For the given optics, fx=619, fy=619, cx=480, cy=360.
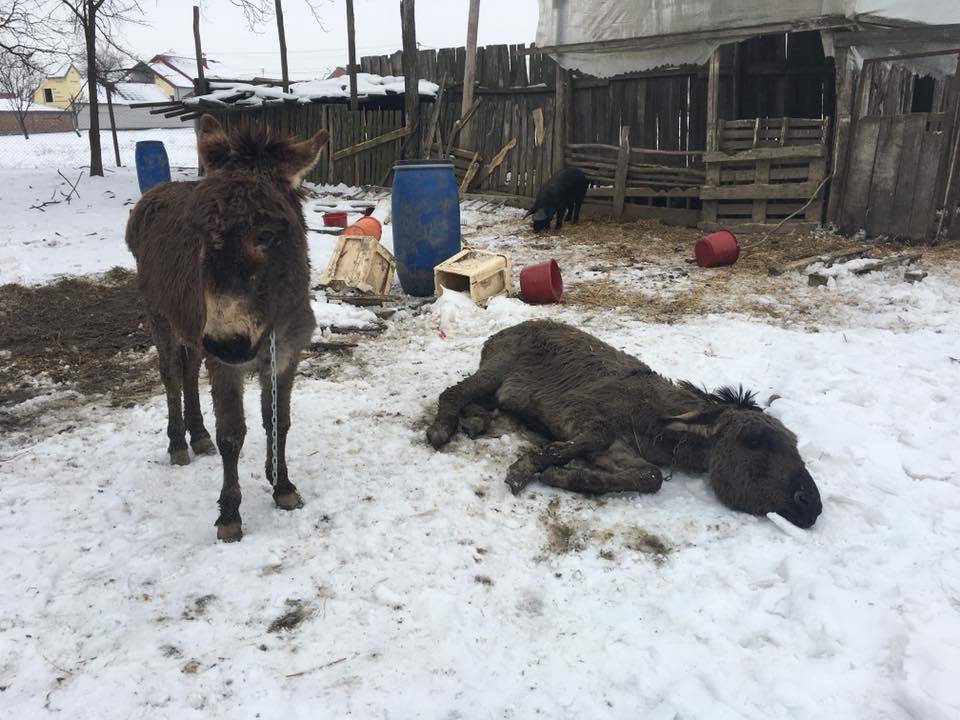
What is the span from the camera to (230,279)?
8.25 ft

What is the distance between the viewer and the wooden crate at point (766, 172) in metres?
9.39

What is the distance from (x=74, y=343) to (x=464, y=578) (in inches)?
197

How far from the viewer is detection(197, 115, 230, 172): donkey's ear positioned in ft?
9.34

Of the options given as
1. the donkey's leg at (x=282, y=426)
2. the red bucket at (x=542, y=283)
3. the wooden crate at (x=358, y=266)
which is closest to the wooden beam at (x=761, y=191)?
the red bucket at (x=542, y=283)

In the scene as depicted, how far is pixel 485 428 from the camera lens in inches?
167

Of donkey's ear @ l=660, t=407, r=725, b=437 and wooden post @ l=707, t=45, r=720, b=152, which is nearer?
donkey's ear @ l=660, t=407, r=725, b=437

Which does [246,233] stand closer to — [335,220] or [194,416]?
[194,416]

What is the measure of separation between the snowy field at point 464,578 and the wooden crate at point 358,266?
9.85 ft

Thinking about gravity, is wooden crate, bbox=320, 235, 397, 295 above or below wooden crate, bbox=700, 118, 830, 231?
below

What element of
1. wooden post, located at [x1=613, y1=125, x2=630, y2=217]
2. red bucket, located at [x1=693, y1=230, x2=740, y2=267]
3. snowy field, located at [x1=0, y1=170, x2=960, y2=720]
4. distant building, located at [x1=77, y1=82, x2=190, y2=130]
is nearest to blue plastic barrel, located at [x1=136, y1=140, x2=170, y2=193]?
wooden post, located at [x1=613, y1=125, x2=630, y2=217]

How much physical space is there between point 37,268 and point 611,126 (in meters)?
10.3

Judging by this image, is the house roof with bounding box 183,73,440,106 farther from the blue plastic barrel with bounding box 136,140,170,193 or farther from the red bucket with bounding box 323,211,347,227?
the red bucket with bounding box 323,211,347,227

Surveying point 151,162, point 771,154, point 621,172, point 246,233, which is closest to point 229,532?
point 246,233

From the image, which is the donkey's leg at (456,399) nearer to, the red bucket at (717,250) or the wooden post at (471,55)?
the red bucket at (717,250)
